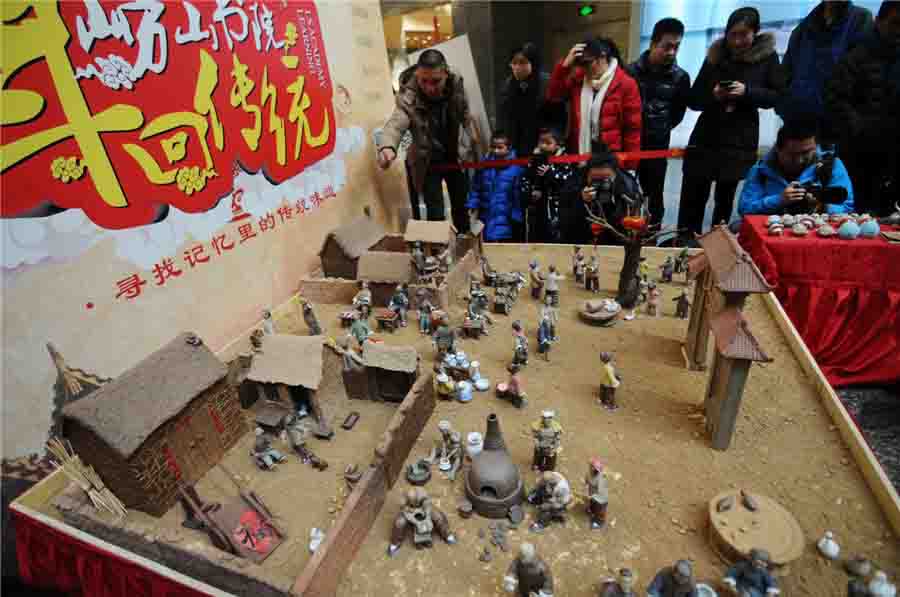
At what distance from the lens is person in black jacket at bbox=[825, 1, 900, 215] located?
193 inches

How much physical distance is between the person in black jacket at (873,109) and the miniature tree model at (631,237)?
8.53 ft

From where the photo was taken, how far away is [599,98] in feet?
18.5

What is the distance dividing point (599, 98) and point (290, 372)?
450 cm

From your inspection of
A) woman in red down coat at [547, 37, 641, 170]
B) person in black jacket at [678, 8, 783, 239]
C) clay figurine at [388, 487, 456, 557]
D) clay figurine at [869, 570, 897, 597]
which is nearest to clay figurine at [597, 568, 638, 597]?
clay figurine at [388, 487, 456, 557]

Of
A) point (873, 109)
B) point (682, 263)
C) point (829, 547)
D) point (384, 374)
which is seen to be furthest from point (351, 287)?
point (873, 109)

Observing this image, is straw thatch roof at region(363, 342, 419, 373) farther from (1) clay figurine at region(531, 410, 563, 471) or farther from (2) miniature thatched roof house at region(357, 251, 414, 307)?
(2) miniature thatched roof house at region(357, 251, 414, 307)

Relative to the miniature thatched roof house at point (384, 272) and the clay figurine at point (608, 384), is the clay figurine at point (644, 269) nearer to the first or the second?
the clay figurine at point (608, 384)

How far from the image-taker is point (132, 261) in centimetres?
381

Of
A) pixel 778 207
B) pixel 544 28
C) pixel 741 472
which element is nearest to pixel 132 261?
pixel 741 472

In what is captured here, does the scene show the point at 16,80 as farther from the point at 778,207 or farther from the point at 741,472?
the point at 778,207

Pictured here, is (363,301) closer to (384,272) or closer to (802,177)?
(384,272)

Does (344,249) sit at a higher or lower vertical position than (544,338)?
higher

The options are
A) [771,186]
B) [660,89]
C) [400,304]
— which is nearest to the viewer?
[400,304]

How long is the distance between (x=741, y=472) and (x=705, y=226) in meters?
5.96
